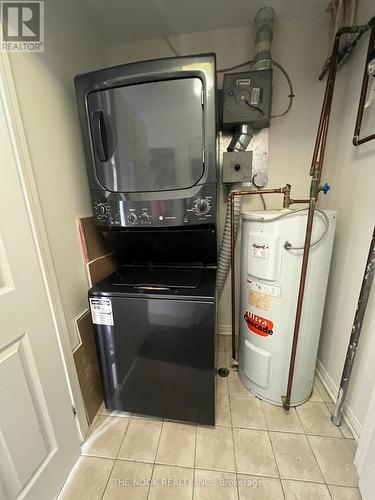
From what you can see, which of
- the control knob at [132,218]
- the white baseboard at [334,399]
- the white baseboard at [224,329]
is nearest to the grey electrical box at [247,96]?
the control knob at [132,218]

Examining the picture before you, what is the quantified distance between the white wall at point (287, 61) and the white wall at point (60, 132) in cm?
52

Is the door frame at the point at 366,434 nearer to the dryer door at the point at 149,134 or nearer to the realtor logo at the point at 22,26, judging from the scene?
the dryer door at the point at 149,134

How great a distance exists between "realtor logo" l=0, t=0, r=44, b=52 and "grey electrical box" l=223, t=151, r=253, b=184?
109cm

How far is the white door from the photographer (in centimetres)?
74

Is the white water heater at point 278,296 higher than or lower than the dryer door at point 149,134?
lower

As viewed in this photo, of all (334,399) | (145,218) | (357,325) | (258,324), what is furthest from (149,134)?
(334,399)

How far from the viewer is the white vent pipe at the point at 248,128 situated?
126 cm

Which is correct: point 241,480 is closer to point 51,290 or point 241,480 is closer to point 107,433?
point 107,433

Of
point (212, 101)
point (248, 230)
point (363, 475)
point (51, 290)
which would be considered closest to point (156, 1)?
point (212, 101)

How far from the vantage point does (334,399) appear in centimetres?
135

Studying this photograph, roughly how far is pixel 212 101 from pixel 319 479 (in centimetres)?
182

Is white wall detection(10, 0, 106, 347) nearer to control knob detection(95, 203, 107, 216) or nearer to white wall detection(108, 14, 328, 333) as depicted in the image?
control knob detection(95, 203, 107, 216)

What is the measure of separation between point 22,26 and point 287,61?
1534 millimetres

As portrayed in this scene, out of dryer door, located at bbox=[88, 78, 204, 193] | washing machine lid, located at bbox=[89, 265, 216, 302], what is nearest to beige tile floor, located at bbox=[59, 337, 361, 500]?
washing machine lid, located at bbox=[89, 265, 216, 302]
